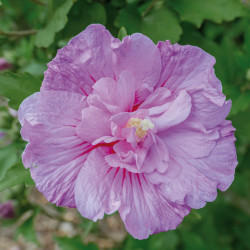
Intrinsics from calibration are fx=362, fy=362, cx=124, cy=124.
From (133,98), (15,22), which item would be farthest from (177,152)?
(15,22)

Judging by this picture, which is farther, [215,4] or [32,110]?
[215,4]

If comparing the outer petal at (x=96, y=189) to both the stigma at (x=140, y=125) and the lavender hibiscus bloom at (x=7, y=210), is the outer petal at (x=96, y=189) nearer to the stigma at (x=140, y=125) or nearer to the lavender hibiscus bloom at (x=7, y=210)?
the stigma at (x=140, y=125)

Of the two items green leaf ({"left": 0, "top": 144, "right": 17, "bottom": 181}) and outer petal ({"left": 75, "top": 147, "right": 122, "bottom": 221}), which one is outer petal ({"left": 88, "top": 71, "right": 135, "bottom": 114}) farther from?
green leaf ({"left": 0, "top": 144, "right": 17, "bottom": 181})

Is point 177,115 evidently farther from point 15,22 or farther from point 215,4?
point 15,22

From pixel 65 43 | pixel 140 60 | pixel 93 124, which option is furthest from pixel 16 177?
pixel 65 43

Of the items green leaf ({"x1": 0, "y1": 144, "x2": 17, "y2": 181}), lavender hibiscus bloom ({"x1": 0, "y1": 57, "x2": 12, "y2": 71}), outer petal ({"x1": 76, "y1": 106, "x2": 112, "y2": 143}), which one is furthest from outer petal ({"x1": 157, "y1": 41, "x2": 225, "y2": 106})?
lavender hibiscus bloom ({"x1": 0, "y1": 57, "x2": 12, "y2": 71})

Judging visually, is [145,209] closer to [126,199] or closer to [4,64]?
[126,199]

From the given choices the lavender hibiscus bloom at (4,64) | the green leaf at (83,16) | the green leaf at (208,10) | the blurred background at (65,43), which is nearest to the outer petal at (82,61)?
the blurred background at (65,43)
